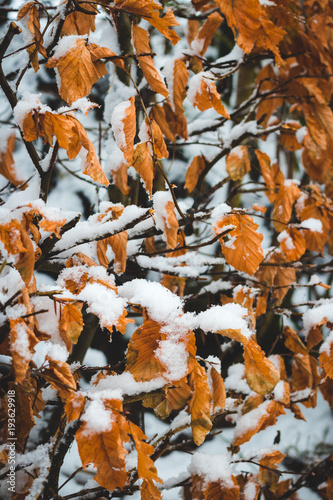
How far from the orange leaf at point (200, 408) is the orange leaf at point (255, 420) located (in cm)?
39

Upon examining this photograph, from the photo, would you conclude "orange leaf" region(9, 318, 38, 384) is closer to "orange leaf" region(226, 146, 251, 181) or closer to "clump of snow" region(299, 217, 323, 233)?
"orange leaf" region(226, 146, 251, 181)

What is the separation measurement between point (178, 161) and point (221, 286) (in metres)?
1.56

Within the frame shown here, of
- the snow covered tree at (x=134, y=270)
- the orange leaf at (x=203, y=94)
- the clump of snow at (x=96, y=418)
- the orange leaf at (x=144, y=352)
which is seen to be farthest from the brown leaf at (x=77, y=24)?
the clump of snow at (x=96, y=418)

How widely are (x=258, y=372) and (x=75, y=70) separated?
2.11ft

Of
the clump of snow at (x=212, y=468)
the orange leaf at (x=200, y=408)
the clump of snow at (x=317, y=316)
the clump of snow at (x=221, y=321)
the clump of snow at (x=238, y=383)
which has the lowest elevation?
the clump of snow at (x=238, y=383)

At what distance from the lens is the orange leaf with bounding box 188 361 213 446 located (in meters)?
0.63

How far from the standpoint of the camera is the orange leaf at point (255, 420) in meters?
0.98

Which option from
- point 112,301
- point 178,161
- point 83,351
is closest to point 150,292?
point 112,301

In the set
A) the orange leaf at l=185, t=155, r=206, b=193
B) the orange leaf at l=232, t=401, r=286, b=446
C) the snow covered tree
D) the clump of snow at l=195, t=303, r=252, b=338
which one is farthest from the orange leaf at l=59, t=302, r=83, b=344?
the orange leaf at l=185, t=155, r=206, b=193

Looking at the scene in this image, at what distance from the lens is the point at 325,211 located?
138cm

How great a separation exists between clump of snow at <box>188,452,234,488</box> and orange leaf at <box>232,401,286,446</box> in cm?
7

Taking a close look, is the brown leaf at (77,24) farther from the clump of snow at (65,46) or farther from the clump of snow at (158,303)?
the clump of snow at (158,303)

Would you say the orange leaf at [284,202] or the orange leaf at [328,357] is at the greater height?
the orange leaf at [284,202]

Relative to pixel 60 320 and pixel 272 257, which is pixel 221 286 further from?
pixel 60 320
